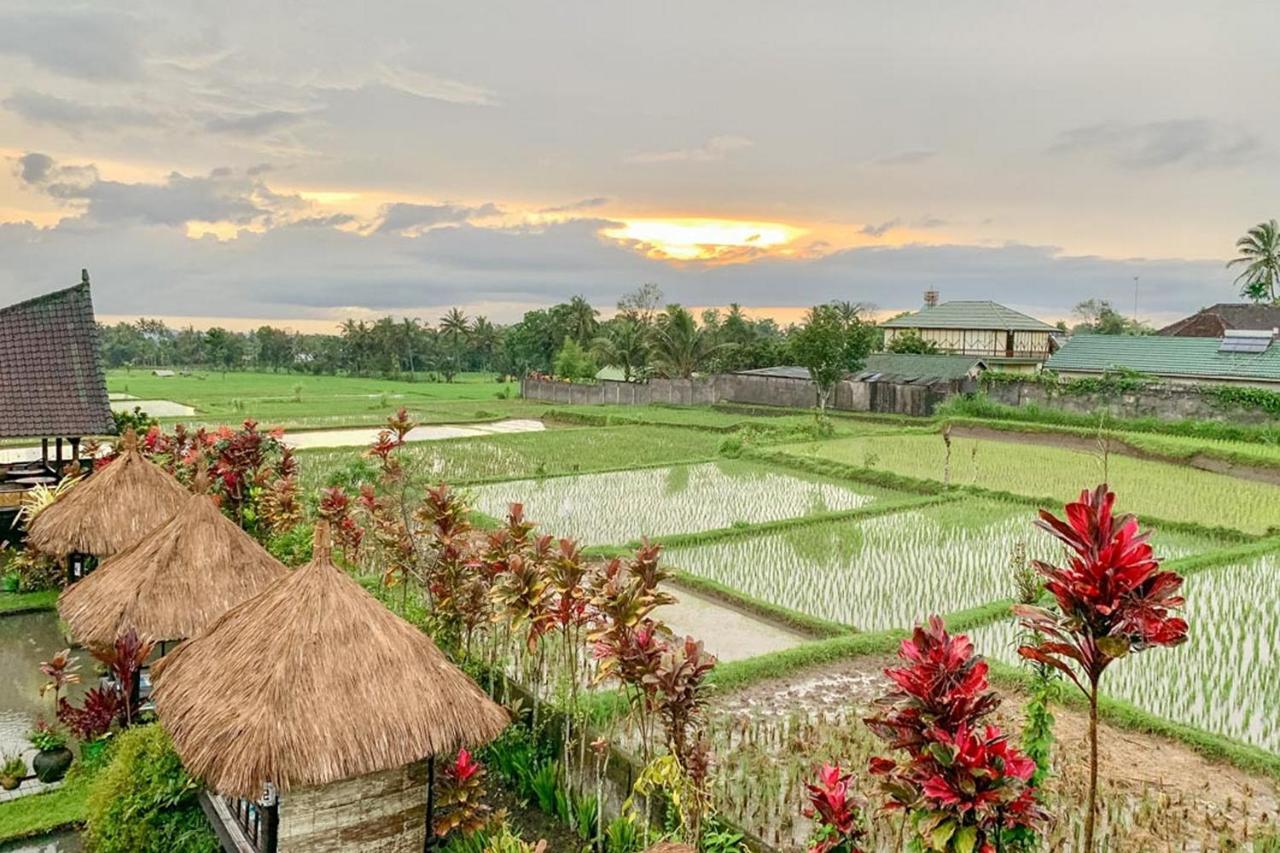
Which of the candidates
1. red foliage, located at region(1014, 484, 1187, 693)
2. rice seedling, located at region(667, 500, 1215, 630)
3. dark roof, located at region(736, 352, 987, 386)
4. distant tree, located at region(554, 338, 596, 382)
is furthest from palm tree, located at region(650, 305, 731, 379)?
red foliage, located at region(1014, 484, 1187, 693)

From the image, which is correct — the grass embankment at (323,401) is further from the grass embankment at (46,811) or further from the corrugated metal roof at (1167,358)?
the corrugated metal roof at (1167,358)

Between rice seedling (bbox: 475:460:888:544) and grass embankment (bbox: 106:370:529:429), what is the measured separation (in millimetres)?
9098

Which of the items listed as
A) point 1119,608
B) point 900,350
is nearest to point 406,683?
point 1119,608

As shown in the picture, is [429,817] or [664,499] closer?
[429,817]

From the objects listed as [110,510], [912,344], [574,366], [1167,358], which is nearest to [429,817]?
[110,510]

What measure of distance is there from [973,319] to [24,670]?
132 ft

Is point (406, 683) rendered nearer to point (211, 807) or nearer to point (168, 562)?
point (211, 807)

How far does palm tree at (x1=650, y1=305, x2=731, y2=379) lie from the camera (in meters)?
42.0

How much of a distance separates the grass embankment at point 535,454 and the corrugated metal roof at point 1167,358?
14.5m

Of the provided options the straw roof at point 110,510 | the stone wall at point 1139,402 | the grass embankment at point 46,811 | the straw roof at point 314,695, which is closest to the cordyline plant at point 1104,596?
the straw roof at point 314,695

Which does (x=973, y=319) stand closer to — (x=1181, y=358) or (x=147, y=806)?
(x=1181, y=358)

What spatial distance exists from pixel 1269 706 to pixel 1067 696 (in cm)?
172

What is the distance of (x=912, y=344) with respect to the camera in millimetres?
40375

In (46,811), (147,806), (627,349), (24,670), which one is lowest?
(46,811)
